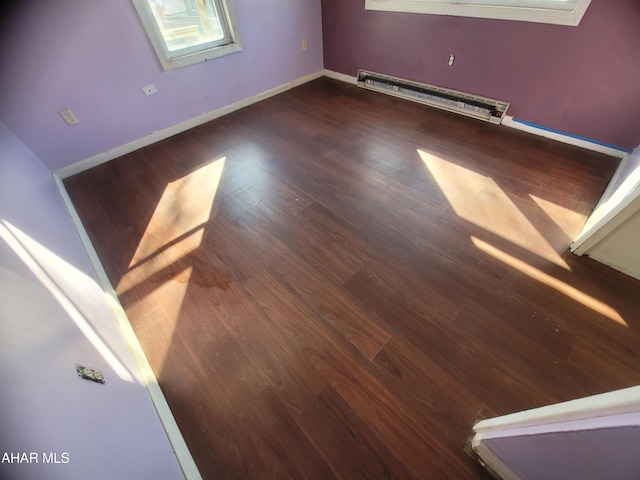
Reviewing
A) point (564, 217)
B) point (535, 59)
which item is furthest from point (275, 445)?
point (535, 59)

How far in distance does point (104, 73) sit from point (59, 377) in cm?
240

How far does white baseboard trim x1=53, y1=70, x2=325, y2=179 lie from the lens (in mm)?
2275

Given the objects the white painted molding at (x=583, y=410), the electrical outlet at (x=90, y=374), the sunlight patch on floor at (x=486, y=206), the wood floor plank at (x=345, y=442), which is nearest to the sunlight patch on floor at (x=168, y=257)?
the electrical outlet at (x=90, y=374)

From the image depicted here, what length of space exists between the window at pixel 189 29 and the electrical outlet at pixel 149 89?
0.65 ft

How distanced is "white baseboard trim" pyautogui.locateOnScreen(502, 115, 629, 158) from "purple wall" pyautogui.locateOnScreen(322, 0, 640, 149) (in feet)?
0.16

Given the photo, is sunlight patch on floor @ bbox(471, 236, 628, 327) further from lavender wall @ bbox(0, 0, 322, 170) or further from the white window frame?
lavender wall @ bbox(0, 0, 322, 170)

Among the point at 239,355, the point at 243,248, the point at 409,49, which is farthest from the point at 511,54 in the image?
the point at 239,355

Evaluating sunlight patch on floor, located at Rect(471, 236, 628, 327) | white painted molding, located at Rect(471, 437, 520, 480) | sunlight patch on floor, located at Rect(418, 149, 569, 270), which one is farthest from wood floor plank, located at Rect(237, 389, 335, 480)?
sunlight patch on floor, located at Rect(418, 149, 569, 270)

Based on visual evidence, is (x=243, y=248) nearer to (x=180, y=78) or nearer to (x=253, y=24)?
(x=180, y=78)

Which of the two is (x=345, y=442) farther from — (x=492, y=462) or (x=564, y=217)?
(x=564, y=217)

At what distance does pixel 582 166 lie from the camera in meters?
1.99

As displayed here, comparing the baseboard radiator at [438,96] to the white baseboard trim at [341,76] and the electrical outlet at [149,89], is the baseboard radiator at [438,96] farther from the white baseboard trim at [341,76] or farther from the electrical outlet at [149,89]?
the electrical outlet at [149,89]

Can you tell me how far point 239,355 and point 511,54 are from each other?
2.84 m

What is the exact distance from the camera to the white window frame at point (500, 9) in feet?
5.99
